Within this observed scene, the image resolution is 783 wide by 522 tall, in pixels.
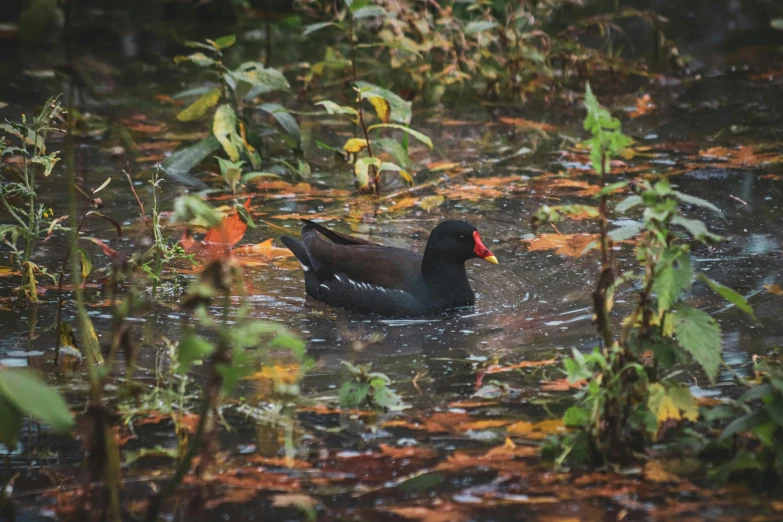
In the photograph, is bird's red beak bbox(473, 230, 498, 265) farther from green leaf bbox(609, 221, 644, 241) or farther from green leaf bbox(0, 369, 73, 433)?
green leaf bbox(0, 369, 73, 433)

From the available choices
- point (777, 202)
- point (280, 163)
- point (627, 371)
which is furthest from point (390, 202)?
point (627, 371)

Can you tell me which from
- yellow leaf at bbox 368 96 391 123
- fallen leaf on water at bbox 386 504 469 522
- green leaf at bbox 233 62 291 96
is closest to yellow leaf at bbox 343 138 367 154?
yellow leaf at bbox 368 96 391 123

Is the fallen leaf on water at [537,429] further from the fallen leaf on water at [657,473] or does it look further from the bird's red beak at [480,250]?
the bird's red beak at [480,250]

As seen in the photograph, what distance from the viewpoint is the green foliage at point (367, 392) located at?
4.13 meters

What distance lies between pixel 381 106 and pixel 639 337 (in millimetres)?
4362

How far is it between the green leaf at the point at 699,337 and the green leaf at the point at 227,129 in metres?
4.54

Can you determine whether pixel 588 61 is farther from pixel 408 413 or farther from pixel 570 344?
pixel 408 413

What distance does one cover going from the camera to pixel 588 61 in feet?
36.3

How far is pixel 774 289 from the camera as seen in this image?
18.9 feet

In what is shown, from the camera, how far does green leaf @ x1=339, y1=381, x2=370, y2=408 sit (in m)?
4.13

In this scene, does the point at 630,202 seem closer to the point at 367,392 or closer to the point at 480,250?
the point at 367,392

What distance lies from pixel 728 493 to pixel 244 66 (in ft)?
17.7

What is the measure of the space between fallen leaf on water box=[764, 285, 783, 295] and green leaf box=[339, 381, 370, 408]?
271cm

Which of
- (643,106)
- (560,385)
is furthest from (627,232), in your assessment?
(643,106)
